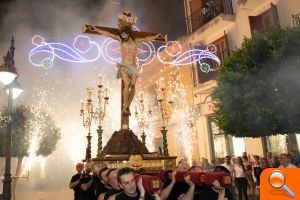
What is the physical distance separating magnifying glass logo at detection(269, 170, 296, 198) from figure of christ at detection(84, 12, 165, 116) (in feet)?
21.3

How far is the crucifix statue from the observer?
26.6 ft

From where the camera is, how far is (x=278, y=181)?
1729 millimetres

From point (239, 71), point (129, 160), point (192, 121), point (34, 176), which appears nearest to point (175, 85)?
point (192, 121)

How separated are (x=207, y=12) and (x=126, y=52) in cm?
1048

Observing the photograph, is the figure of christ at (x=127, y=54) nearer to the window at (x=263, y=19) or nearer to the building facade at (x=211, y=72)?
the building facade at (x=211, y=72)

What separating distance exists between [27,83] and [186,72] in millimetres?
15289

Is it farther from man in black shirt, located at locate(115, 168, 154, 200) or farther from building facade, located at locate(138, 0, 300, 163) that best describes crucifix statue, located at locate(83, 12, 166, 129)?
building facade, located at locate(138, 0, 300, 163)

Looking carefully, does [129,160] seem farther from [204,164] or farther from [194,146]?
[194,146]

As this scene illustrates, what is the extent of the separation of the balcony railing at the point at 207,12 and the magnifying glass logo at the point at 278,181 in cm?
1562

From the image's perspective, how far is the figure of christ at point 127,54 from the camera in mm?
8109

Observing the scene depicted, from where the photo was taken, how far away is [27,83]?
89.7 feet

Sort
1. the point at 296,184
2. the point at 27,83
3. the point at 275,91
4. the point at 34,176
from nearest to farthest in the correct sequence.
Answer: the point at 296,184 → the point at 275,91 → the point at 27,83 → the point at 34,176

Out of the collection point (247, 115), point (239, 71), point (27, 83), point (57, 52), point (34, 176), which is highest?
point (27, 83)

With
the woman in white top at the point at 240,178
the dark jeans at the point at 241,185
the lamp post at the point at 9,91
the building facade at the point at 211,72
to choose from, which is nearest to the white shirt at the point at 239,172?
the woman in white top at the point at 240,178
